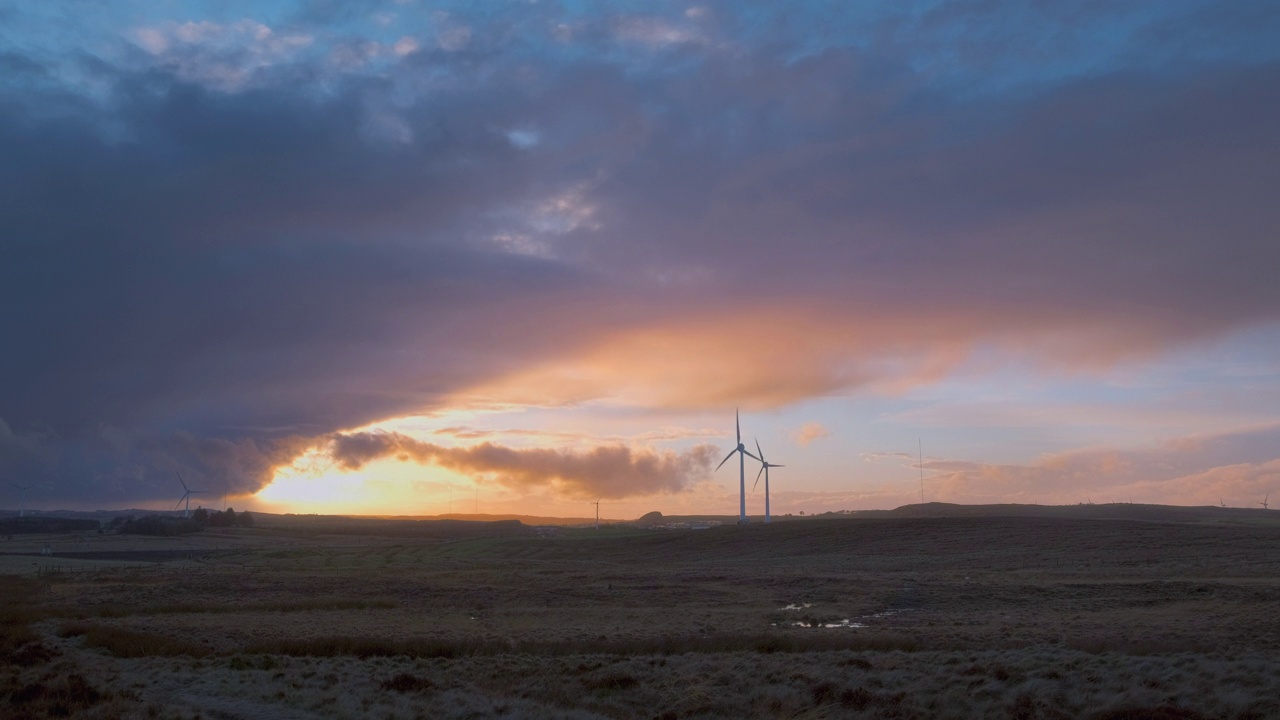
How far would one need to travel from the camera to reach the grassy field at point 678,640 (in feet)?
63.7

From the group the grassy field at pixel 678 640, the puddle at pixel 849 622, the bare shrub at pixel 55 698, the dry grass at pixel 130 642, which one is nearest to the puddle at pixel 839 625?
the puddle at pixel 849 622

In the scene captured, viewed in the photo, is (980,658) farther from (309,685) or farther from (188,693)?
(188,693)

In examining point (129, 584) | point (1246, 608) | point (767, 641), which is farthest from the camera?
point (129, 584)

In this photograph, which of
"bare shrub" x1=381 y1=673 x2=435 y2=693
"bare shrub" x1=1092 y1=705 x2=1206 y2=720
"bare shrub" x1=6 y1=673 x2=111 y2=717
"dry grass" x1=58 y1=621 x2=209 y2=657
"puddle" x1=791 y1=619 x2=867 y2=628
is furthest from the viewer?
"puddle" x1=791 y1=619 x2=867 y2=628

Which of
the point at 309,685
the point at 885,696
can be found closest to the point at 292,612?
the point at 309,685

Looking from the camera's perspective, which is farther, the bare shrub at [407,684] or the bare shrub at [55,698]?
the bare shrub at [407,684]

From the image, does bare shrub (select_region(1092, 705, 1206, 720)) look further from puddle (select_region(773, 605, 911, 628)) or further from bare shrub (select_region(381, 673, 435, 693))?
puddle (select_region(773, 605, 911, 628))

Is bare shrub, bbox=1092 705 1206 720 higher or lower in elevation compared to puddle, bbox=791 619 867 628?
higher

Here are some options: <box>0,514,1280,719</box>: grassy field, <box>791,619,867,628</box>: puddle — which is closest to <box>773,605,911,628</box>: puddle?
<box>791,619,867,628</box>: puddle

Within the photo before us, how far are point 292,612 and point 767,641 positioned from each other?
25.5 metres

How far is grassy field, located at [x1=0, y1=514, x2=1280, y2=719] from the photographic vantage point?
19.4m

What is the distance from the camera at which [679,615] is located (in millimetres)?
39719

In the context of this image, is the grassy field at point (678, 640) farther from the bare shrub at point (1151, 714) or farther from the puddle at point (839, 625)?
the puddle at point (839, 625)

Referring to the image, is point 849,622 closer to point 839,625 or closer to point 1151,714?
point 839,625
